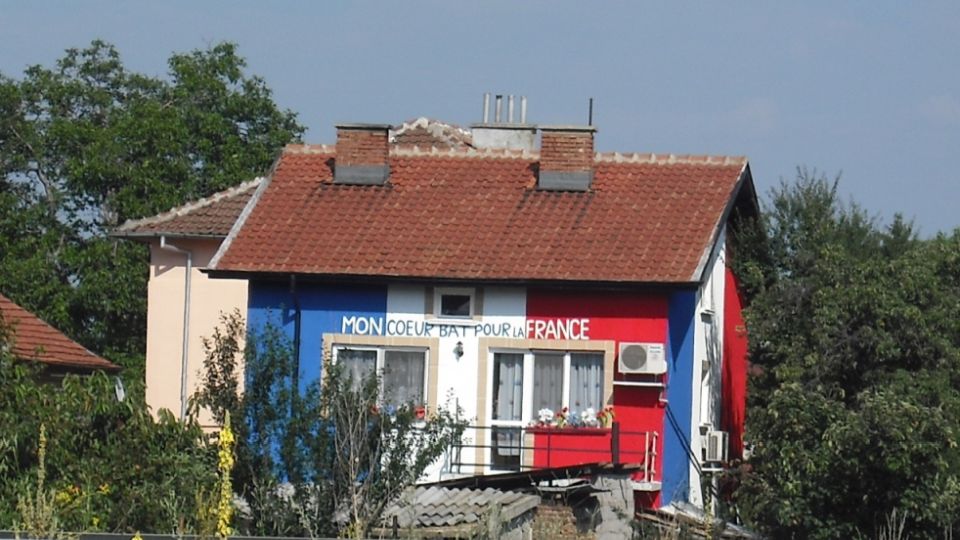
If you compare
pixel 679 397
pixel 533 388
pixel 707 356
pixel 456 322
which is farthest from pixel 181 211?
pixel 679 397

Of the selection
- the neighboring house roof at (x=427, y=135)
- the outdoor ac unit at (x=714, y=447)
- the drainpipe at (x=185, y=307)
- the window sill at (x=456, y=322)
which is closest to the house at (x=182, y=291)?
the drainpipe at (x=185, y=307)

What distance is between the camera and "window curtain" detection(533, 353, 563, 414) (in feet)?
86.3

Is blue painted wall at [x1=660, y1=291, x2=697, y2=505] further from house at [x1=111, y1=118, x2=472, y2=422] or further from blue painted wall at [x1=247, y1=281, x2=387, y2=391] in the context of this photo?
house at [x1=111, y1=118, x2=472, y2=422]

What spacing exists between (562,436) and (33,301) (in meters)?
20.9

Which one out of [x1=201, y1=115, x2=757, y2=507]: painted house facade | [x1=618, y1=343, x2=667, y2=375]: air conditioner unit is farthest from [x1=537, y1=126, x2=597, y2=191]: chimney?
[x1=618, y1=343, x2=667, y2=375]: air conditioner unit

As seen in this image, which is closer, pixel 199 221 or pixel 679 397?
pixel 679 397

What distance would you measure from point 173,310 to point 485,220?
9989 millimetres

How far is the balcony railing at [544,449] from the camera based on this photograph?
25703 mm

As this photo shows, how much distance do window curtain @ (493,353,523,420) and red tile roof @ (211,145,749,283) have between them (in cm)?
128

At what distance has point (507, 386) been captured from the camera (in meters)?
26.6

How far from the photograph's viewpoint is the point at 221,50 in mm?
48625

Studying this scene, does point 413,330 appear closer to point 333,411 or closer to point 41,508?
point 333,411

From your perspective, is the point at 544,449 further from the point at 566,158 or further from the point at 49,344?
the point at 49,344

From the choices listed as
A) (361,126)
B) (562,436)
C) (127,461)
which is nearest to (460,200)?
(361,126)
